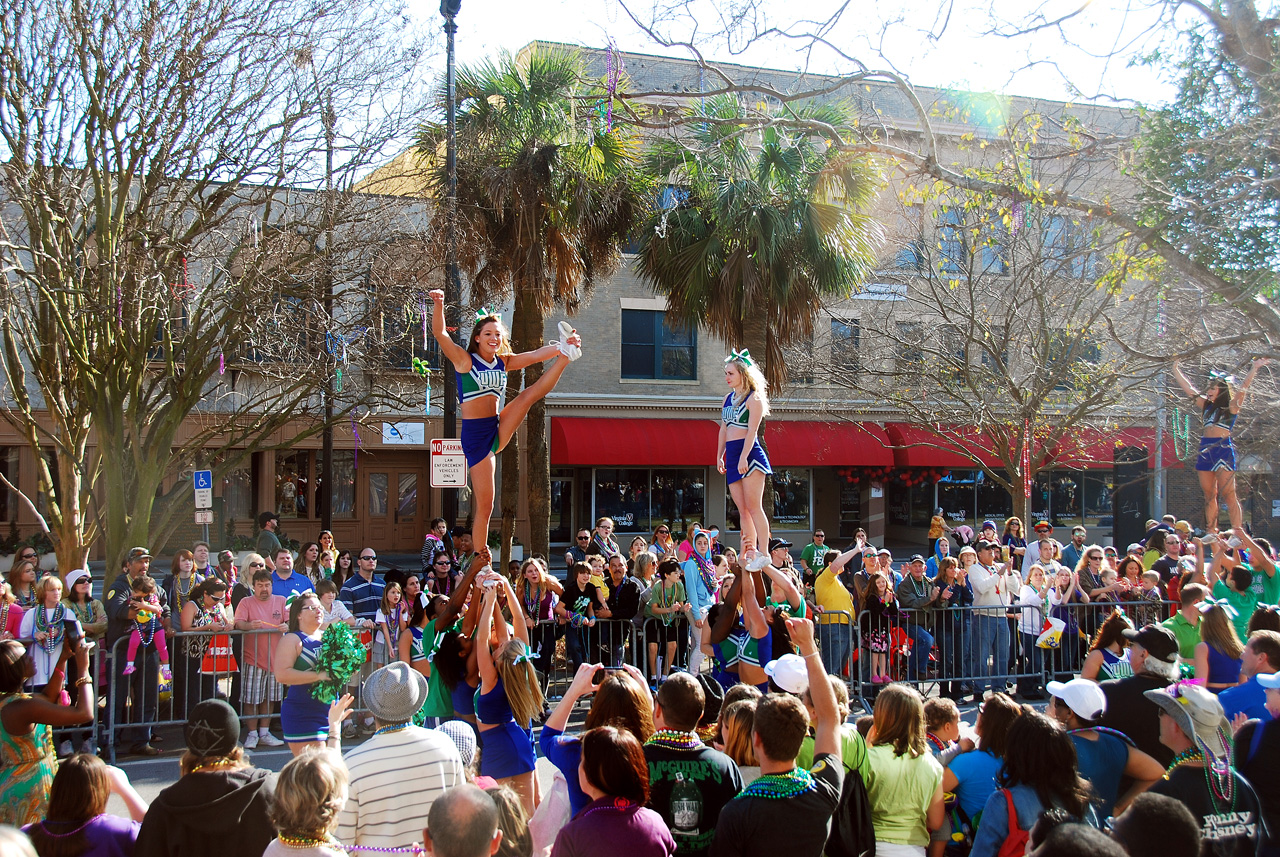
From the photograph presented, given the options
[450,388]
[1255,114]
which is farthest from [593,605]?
[1255,114]

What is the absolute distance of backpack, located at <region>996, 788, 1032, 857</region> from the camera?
340cm

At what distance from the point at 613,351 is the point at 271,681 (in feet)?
52.3

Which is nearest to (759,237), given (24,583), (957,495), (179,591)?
(179,591)

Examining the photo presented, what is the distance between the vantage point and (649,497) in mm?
24578

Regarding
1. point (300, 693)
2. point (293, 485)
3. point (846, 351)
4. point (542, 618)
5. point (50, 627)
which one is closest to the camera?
point (300, 693)

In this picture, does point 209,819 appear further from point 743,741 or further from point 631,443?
point 631,443

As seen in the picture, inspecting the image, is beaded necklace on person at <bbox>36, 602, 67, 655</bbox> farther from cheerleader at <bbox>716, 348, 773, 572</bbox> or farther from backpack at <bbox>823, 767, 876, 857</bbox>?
backpack at <bbox>823, 767, 876, 857</bbox>

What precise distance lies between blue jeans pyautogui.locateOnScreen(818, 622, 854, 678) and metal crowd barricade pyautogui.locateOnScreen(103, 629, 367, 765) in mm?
4349

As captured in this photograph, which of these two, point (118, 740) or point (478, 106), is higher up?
point (478, 106)

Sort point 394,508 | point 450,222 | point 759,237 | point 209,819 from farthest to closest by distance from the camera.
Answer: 1. point 394,508
2. point 759,237
3. point 450,222
4. point 209,819

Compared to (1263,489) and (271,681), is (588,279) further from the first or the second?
(1263,489)

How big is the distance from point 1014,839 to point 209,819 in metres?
2.85

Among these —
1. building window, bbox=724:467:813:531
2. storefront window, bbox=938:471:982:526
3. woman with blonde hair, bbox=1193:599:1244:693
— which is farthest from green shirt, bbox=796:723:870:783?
storefront window, bbox=938:471:982:526

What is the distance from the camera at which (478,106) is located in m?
14.2
